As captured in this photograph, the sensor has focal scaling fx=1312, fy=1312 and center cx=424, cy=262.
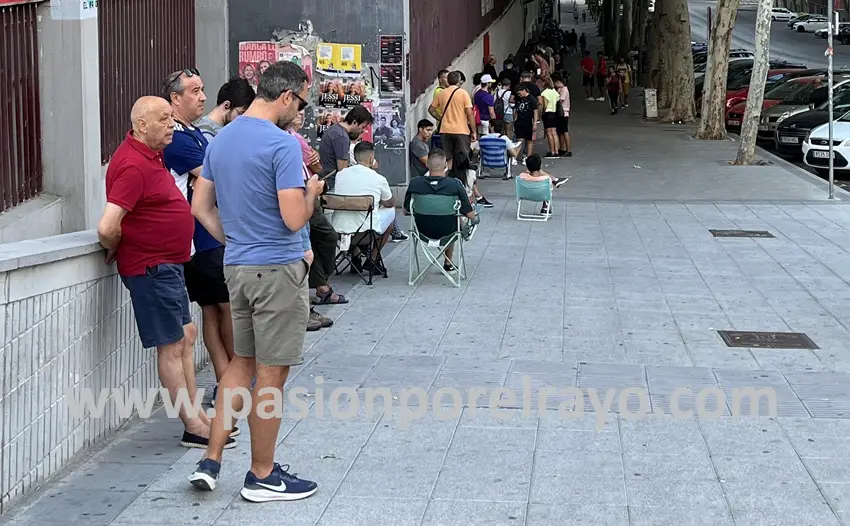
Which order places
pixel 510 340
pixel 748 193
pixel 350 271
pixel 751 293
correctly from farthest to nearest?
1. pixel 748 193
2. pixel 350 271
3. pixel 751 293
4. pixel 510 340

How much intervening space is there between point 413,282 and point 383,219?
0.62m

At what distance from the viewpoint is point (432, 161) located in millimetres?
11805

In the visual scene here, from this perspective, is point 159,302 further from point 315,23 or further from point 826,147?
point 826,147

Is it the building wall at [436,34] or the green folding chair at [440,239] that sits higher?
the building wall at [436,34]

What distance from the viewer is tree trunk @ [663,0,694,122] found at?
32.7 m

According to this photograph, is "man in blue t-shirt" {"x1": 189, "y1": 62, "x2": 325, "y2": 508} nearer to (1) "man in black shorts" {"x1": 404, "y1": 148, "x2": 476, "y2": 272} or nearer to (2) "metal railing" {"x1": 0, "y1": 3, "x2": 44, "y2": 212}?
(2) "metal railing" {"x1": 0, "y1": 3, "x2": 44, "y2": 212}

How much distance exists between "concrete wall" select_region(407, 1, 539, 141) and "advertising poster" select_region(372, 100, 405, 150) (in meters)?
1.28

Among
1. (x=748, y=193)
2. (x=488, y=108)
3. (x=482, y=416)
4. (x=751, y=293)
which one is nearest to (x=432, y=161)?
(x=751, y=293)

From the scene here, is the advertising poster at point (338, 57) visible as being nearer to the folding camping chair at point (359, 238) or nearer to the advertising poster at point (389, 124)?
the advertising poster at point (389, 124)

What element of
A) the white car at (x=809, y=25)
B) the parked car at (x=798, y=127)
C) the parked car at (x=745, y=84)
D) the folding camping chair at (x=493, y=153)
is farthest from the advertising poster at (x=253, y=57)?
the white car at (x=809, y=25)

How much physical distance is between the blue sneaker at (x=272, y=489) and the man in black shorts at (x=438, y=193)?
615 centimetres

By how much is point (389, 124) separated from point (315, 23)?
158 cm

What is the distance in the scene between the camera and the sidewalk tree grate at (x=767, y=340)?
9086 millimetres

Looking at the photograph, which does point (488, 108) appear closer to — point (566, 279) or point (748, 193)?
point (748, 193)
